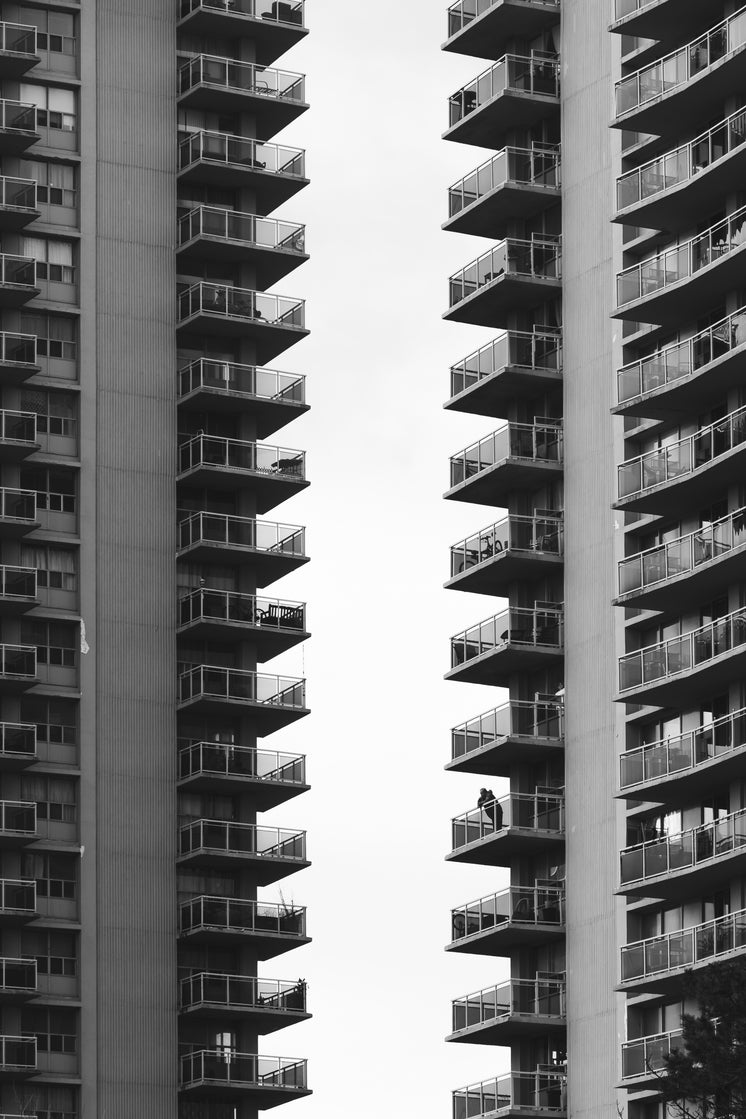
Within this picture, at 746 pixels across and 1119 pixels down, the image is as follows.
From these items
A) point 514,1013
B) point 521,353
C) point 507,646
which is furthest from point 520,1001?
point 521,353

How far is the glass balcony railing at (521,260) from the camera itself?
11769 cm

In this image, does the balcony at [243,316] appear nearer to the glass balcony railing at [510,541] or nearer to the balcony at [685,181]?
the glass balcony railing at [510,541]

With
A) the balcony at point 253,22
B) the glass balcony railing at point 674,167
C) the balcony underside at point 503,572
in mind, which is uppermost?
the balcony at point 253,22

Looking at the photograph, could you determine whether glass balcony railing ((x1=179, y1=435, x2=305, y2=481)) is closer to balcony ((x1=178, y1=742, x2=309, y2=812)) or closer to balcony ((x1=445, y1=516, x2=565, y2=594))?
balcony ((x1=178, y1=742, x2=309, y2=812))

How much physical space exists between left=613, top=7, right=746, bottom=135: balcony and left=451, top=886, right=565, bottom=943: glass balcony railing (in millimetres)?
24082

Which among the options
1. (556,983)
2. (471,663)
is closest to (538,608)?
(471,663)

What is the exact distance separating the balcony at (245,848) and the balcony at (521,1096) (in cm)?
1472

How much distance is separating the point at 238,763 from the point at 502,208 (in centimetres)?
2136

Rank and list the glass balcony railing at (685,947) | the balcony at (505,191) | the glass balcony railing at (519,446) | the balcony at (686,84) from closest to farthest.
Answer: the glass balcony railing at (685,947) < the balcony at (686,84) < the glass balcony railing at (519,446) < the balcony at (505,191)

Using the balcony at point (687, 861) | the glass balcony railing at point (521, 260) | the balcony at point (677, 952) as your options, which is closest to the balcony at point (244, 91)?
the glass balcony railing at point (521, 260)

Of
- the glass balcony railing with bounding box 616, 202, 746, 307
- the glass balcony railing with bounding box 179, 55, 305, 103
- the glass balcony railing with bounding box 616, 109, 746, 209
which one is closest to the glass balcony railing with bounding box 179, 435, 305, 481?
the glass balcony railing with bounding box 179, 55, 305, 103

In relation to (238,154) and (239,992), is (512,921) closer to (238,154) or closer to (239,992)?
(239,992)

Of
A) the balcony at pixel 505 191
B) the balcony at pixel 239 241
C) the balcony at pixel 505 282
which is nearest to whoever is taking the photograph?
the balcony at pixel 505 282

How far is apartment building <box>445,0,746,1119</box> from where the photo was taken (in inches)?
3878
